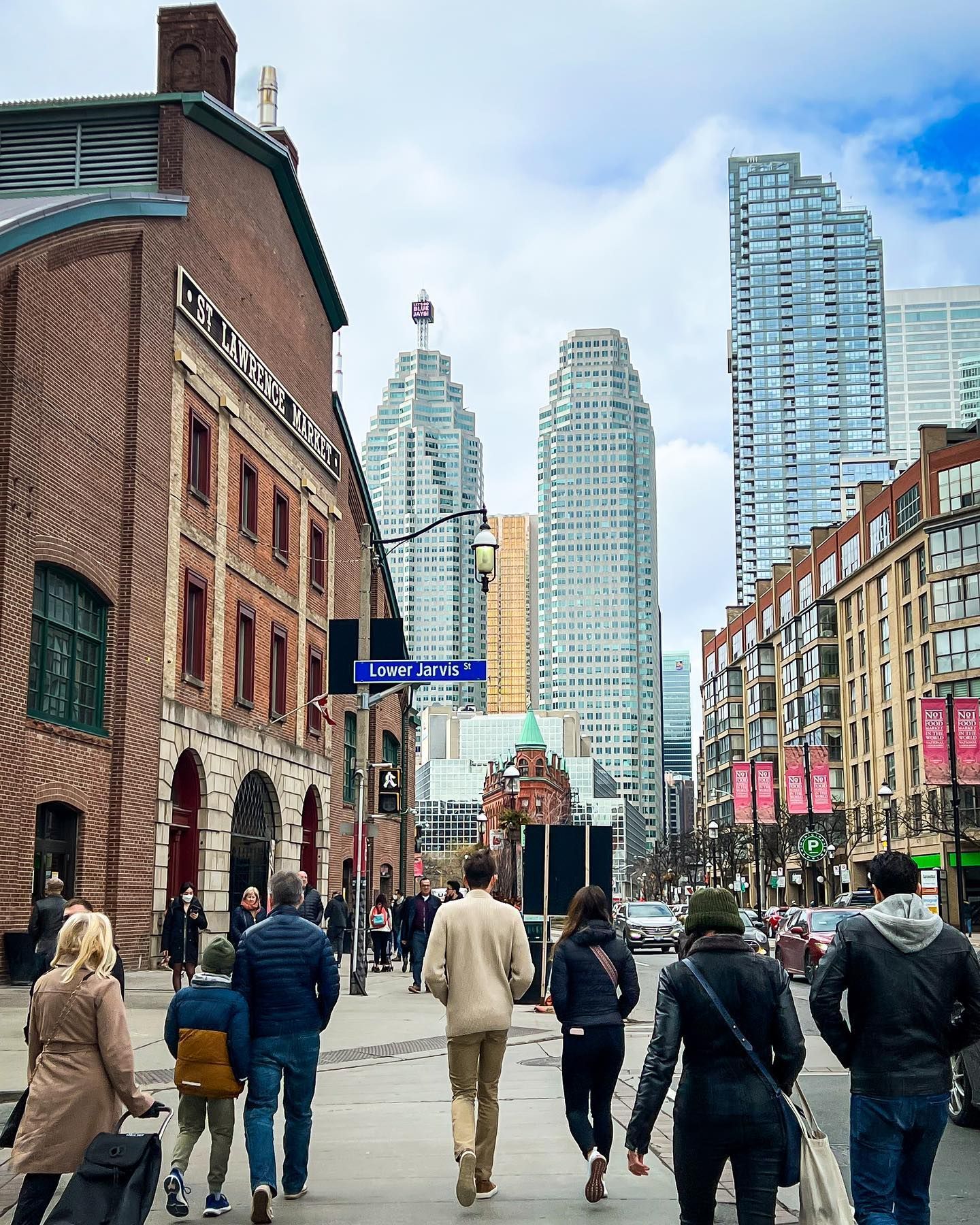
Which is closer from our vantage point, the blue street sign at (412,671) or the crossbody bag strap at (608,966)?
the crossbody bag strap at (608,966)

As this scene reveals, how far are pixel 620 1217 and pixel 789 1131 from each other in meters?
2.43

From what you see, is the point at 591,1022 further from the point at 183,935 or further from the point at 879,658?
the point at 879,658

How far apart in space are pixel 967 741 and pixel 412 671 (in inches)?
1230

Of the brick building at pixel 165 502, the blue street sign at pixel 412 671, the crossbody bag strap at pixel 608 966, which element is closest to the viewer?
the crossbody bag strap at pixel 608 966

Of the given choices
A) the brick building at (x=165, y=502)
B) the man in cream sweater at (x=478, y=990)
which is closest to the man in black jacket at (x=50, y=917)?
the man in cream sweater at (x=478, y=990)

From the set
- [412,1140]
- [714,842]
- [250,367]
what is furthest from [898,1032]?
[714,842]

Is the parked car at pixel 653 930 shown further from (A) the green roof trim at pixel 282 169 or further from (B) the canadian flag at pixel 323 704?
(A) the green roof trim at pixel 282 169

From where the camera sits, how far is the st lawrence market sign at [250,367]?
1212 inches

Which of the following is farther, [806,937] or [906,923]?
[806,937]

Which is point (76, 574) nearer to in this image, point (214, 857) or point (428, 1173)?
point (214, 857)

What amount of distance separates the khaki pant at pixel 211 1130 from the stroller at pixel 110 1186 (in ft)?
5.88

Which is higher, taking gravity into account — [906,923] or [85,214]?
[85,214]

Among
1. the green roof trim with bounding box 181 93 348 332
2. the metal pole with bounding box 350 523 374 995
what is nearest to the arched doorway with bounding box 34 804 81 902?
the metal pole with bounding box 350 523 374 995

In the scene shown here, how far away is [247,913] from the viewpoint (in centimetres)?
1830
